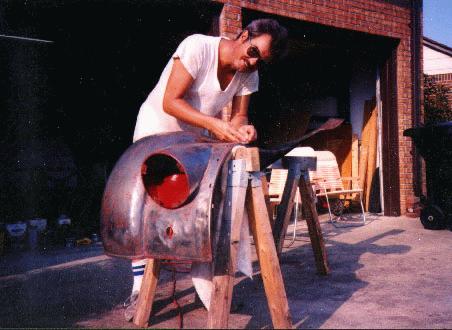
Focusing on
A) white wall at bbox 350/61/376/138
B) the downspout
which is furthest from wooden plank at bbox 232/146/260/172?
white wall at bbox 350/61/376/138

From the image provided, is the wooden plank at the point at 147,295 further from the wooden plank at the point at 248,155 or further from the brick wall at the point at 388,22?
the brick wall at the point at 388,22

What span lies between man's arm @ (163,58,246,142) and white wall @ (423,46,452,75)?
14.6 metres

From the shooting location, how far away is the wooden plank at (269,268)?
2.32 m

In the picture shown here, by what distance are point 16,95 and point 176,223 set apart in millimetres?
7194

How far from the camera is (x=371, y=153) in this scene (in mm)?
8812

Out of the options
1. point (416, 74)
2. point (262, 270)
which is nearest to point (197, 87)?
point (262, 270)

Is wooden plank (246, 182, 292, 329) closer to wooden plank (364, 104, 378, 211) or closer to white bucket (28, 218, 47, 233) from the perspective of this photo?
white bucket (28, 218, 47, 233)

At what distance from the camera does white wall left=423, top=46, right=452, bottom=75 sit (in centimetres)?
1495

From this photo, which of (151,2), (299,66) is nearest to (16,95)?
(151,2)

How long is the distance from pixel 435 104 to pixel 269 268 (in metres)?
10.7

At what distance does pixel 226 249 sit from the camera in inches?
88.0

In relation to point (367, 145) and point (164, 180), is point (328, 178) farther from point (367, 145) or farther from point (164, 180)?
point (164, 180)

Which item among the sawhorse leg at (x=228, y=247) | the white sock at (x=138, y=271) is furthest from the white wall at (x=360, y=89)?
the sawhorse leg at (x=228, y=247)

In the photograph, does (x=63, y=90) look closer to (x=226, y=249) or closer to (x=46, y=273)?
(x=46, y=273)
